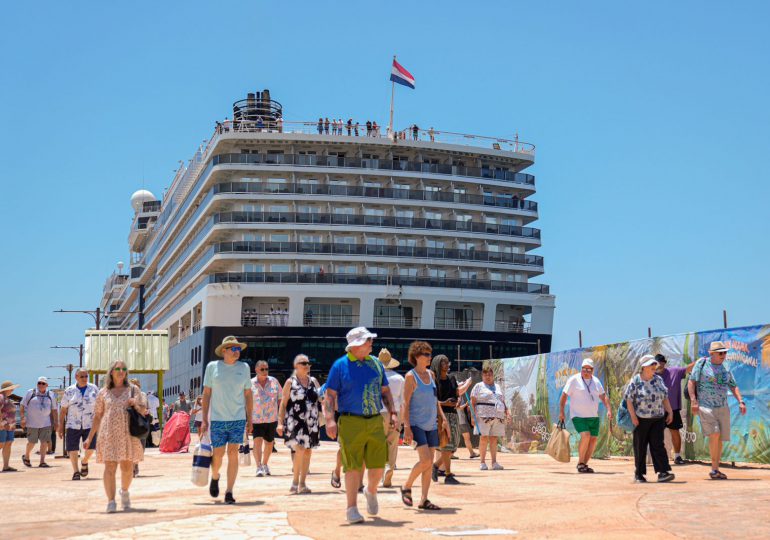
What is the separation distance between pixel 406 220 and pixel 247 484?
141 feet

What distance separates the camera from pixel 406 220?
56438 millimetres

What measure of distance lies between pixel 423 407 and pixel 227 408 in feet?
7.10

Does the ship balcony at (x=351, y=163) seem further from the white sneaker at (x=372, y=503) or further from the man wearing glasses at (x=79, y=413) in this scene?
the white sneaker at (x=372, y=503)

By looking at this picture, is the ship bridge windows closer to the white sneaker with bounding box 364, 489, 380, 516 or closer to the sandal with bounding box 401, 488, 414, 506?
the sandal with bounding box 401, 488, 414, 506

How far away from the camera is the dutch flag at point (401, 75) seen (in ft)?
186

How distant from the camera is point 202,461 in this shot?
1099cm

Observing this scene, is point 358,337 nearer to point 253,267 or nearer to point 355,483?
point 355,483

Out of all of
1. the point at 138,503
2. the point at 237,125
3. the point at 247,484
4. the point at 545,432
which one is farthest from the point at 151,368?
the point at 237,125

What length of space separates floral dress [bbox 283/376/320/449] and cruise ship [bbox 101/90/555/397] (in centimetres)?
4131

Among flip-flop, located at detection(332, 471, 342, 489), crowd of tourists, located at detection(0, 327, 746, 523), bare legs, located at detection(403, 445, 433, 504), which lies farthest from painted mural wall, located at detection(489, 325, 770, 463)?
bare legs, located at detection(403, 445, 433, 504)

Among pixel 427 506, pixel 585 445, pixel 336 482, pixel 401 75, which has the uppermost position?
pixel 401 75

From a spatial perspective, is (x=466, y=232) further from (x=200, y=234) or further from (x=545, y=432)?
(x=545, y=432)

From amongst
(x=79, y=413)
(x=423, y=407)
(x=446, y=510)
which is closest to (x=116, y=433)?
(x=423, y=407)

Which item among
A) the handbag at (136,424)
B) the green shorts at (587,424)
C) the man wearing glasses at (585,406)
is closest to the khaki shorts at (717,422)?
the man wearing glasses at (585,406)
